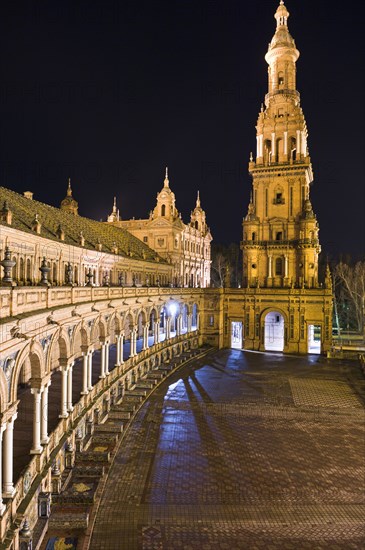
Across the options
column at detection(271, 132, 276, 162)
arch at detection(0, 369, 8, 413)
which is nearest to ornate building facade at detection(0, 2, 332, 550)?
arch at detection(0, 369, 8, 413)

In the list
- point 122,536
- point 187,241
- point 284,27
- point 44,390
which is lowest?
point 122,536

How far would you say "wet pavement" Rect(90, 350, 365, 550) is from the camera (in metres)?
15.6

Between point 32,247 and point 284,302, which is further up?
point 32,247

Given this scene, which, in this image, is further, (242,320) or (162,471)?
(242,320)

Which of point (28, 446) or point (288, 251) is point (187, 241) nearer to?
point (288, 251)

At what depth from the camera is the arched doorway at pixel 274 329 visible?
58816 millimetres

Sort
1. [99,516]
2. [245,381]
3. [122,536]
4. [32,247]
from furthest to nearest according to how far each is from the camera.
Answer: [245,381] → [32,247] → [99,516] → [122,536]

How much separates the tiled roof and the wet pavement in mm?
15235

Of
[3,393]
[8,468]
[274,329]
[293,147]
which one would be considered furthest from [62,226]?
[293,147]

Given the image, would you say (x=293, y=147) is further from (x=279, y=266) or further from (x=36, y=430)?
(x=36, y=430)

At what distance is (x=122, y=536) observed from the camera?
1528 cm

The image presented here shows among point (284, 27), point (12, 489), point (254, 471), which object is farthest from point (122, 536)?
point (284, 27)

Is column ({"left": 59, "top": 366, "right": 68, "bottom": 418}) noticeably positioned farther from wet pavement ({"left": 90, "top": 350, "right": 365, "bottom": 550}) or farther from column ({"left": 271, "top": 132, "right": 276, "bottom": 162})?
column ({"left": 271, "top": 132, "right": 276, "bottom": 162})

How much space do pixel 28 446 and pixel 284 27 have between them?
72344 mm
